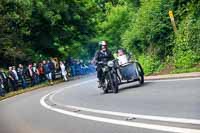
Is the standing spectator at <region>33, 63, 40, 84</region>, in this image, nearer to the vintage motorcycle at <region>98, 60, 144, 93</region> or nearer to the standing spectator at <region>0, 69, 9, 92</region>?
the standing spectator at <region>0, 69, 9, 92</region>

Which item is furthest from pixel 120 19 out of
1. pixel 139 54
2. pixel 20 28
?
pixel 139 54

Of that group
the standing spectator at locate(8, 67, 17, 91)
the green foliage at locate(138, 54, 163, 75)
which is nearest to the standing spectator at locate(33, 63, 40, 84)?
the standing spectator at locate(8, 67, 17, 91)

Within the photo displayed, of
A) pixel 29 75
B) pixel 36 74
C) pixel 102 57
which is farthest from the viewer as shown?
pixel 36 74

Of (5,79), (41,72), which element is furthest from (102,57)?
(41,72)

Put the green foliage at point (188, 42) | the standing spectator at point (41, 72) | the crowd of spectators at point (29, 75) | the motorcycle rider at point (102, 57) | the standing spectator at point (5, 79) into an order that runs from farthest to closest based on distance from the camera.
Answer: the standing spectator at point (41, 72), the crowd of spectators at point (29, 75), the standing spectator at point (5, 79), the green foliage at point (188, 42), the motorcycle rider at point (102, 57)

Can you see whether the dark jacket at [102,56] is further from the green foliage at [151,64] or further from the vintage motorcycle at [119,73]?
the green foliage at [151,64]

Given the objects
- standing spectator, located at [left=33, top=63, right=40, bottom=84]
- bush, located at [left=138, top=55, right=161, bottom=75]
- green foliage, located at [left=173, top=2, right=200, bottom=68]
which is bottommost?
standing spectator, located at [left=33, top=63, right=40, bottom=84]

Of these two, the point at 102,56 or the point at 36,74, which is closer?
the point at 102,56

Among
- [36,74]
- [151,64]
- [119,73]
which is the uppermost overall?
[119,73]

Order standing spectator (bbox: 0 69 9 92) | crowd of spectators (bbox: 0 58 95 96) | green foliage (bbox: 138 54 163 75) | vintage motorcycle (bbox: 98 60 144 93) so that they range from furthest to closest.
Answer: crowd of spectators (bbox: 0 58 95 96)
standing spectator (bbox: 0 69 9 92)
green foliage (bbox: 138 54 163 75)
vintage motorcycle (bbox: 98 60 144 93)

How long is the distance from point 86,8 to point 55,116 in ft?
125

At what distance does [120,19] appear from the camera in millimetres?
58156

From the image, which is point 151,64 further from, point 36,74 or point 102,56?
point 36,74

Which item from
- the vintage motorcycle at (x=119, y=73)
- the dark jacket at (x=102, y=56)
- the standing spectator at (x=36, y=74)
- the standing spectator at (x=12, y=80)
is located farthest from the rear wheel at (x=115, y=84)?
the standing spectator at (x=36, y=74)
